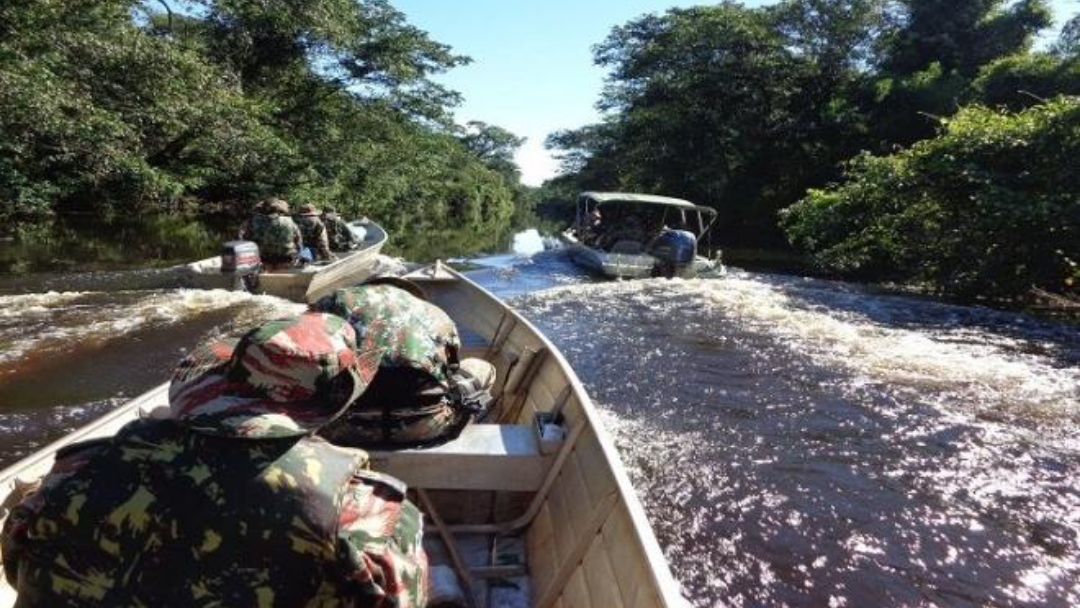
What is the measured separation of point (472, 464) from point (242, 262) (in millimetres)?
7221

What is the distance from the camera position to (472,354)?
255 inches

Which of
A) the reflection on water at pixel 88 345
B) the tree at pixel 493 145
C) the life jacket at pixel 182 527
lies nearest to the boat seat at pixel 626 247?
the reflection on water at pixel 88 345

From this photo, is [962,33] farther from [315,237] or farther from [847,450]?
[847,450]

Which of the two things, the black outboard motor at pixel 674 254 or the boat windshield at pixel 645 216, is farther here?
the boat windshield at pixel 645 216

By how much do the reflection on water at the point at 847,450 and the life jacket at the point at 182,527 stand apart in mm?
3133

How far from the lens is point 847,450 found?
6.16 m

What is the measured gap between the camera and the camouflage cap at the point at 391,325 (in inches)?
122

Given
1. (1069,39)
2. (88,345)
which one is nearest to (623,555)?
(88,345)

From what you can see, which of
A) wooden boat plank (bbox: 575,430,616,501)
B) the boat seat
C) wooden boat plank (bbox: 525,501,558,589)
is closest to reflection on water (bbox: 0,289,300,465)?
wooden boat plank (bbox: 525,501,558,589)

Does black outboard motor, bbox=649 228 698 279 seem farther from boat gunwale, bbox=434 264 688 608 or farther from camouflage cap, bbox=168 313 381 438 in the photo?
camouflage cap, bbox=168 313 381 438

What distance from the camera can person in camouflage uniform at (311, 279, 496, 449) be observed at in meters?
3.14

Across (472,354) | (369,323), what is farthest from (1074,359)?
(369,323)

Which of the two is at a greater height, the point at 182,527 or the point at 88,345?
the point at 182,527

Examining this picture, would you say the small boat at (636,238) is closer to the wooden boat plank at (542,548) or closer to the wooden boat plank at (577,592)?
the wooden boat plank at (542,548)
